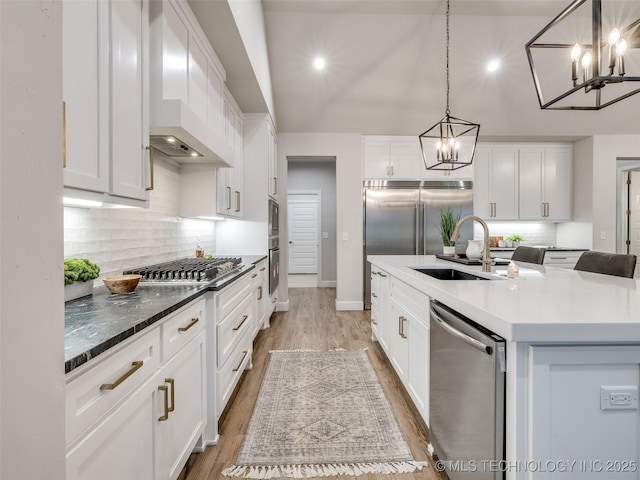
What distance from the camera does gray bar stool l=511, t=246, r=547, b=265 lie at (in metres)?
2.91

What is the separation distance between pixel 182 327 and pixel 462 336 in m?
1.17

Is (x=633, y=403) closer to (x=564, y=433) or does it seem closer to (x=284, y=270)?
(x=564, y=433)

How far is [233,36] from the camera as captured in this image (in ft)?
8.18

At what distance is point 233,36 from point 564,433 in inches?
A: 114

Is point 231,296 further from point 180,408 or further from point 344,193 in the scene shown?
point 344,193

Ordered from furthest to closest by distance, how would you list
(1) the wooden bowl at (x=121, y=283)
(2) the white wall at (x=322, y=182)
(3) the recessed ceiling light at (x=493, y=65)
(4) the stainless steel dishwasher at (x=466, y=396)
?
(2) the white wall at (x=322, y=182)
(3) the recessed ceiling light at (x=493, y=65)
(1) the wooden bowl at (x=121, y=283)
(4) the stainless steel dishwasher at (x=466, y=396)

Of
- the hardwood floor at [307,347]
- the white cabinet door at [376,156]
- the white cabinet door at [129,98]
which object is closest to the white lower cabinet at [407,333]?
the hardwood floor at [307,347]

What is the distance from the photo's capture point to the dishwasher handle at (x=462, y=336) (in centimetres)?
112

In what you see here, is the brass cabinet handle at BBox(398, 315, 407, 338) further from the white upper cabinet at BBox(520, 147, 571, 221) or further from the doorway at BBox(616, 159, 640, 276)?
the doorway at BBox(616, 159, 640, 276)

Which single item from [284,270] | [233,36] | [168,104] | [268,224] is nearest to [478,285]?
[168,104]

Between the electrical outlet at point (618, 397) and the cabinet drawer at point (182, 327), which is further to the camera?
the cabinet drawer at point (182, 327)

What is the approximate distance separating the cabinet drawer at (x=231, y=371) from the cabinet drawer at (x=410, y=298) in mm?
1195

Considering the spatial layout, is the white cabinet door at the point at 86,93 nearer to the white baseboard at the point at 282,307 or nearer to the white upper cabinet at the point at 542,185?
the white baseboard at the point at 282,307

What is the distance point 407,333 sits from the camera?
7.21 ft
